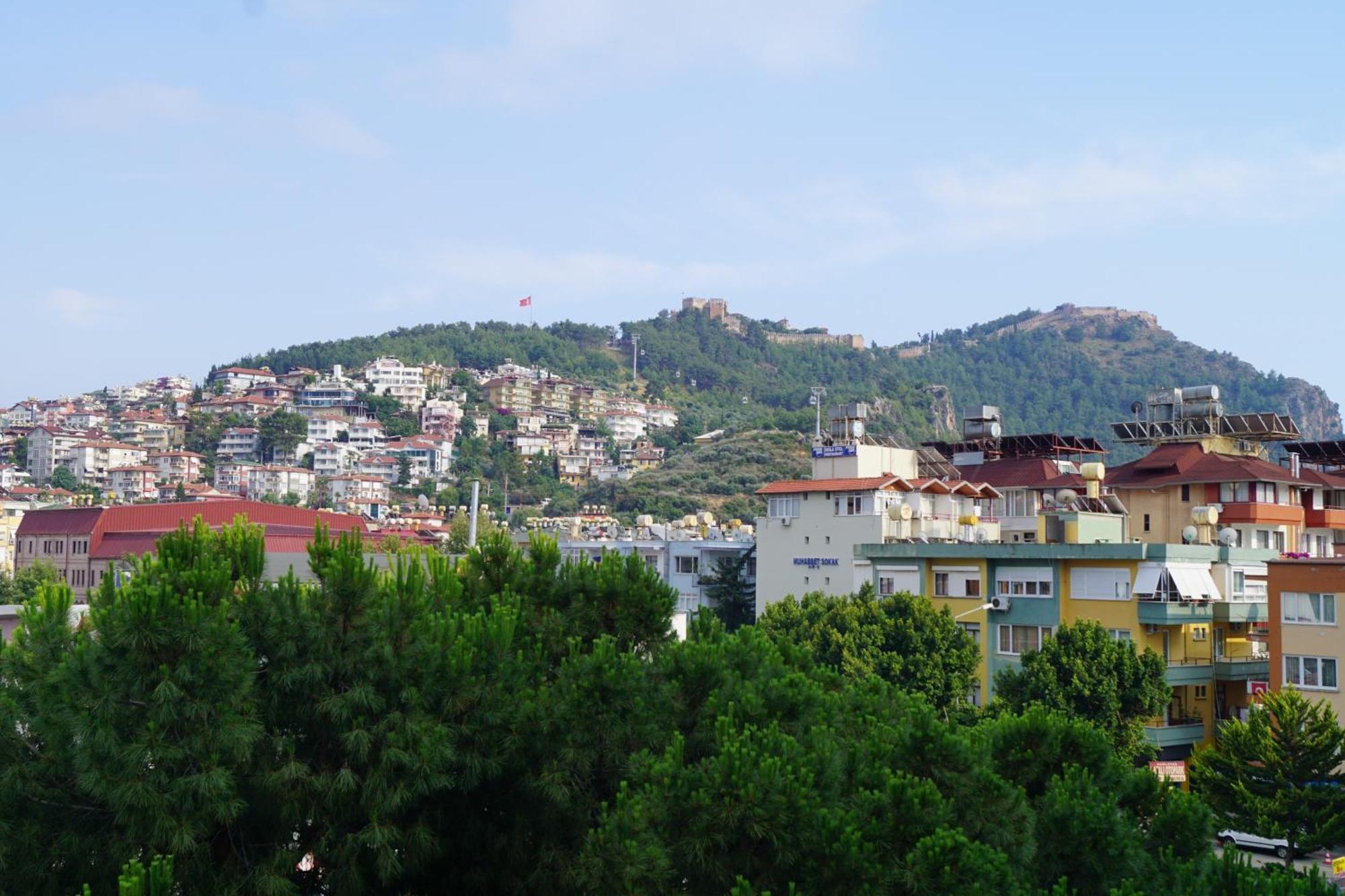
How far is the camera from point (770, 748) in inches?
595

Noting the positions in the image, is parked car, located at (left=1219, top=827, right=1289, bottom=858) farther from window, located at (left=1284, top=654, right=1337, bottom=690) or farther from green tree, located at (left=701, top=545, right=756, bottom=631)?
green tree, located at (left=701, top=545, right=756, bottom=631)

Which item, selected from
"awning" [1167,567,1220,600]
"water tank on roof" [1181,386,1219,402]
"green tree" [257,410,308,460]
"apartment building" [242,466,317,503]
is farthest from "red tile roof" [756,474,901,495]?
"green tree" [257,410,308,460]

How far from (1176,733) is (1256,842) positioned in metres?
6.84

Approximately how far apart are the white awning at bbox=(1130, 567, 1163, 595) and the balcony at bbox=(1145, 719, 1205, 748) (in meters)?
3.65

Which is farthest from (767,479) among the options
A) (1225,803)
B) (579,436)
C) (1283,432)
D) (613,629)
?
(613,629)

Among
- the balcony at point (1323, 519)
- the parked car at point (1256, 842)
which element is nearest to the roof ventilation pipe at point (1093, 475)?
the balcony at point (1323, 519)

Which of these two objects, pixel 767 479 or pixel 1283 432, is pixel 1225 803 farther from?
pixel 767 479

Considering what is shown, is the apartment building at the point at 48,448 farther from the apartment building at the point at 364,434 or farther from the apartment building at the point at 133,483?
the apartment building at the point at 364,434

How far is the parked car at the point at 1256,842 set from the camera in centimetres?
3097

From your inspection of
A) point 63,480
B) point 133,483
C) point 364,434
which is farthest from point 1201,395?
point 364,434

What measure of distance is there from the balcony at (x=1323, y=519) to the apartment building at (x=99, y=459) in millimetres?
144138

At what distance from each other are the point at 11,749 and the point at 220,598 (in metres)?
2.86

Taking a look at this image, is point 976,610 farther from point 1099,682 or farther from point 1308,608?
point 1308,608

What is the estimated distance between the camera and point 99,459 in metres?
171
